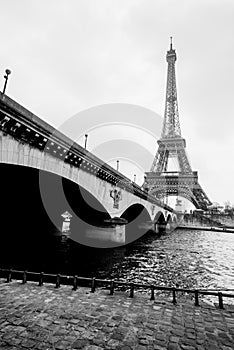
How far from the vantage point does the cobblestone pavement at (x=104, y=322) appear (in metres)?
5.59

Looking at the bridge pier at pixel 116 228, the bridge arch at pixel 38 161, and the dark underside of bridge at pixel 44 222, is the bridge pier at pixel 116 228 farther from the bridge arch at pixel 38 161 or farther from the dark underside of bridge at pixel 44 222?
the bridge arch at pixel 38 161

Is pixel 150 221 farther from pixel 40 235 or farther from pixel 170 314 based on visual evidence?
pixel 170 314

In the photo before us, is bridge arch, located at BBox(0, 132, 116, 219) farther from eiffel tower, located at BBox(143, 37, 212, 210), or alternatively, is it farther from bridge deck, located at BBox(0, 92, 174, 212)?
eiffel tower, located at BBox(143, 37, 212, 210)

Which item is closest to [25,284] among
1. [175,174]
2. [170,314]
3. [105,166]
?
[170,314]

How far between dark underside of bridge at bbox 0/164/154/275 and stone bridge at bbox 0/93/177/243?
28cm

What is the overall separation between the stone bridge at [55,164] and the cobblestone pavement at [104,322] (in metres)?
6.59

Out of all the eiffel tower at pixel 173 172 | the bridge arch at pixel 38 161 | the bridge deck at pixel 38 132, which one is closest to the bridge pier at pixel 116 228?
the bridge arch at pixel 38 161

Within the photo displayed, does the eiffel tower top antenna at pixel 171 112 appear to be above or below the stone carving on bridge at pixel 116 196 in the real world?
above

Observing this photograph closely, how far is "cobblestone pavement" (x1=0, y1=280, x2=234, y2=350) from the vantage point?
5.59 meters

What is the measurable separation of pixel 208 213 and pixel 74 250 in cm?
8338

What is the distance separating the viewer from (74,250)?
24547mm

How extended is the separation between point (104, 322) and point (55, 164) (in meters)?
10.4

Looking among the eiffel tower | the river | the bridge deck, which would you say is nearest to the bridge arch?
the bridge deck

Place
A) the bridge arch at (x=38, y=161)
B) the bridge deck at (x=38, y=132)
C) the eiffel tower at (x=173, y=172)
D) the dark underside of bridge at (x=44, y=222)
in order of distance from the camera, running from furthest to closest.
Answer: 1. the eiffel tower at (x=173, y=172)
2. the dark underside of bridge at (x=44, y=222)
3. the bridge arch at (x=38, y=161)
4. the bridge deck at (x=38, y=132)
